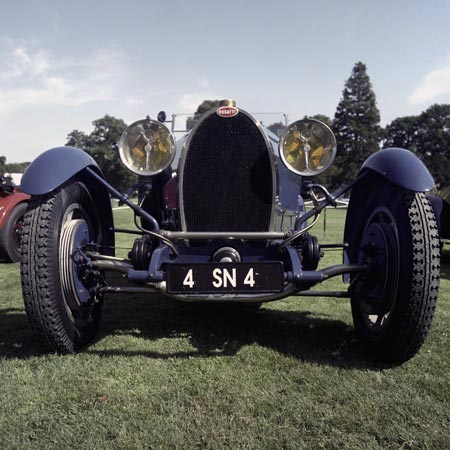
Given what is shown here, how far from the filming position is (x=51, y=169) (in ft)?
9.30

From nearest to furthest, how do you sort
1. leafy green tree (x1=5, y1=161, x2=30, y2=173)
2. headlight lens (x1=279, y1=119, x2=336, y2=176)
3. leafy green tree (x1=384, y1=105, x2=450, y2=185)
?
headlight lens (x1=279, y1=119, x2=336, y2=176) < leafy green tree (x1=384, y1=105, x2=450, y2=185) < leafy green tree (x1=5, y1=161, x2=30, y2=173)

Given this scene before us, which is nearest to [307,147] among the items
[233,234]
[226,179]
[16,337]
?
[226,179]

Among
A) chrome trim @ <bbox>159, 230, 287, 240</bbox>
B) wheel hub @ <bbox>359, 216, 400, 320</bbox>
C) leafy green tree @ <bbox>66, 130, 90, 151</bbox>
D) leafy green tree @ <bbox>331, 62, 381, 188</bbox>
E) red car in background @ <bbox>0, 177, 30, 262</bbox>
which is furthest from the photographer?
leafy green tree @ <bbox>66, 130, 90, 151</bbox>

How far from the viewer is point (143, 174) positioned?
3164 mm

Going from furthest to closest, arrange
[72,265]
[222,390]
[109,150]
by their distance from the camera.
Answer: [109,150] → [72,265] → [222,390]

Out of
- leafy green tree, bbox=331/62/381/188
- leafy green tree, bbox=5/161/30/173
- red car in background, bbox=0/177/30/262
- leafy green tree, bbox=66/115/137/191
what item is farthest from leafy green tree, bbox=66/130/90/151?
red car in background, bbox=0/177/30/262

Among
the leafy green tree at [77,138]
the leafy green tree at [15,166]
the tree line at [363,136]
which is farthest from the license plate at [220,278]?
the leafy green tree at [15,166]

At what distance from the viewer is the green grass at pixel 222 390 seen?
6.23ft

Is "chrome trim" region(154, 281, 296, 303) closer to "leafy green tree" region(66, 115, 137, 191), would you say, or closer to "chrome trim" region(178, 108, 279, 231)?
"chrome trim" region(178, 108, 279, 231)

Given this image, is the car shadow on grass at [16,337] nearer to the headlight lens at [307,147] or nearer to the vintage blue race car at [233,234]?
the vintage blue race car at [233,234]

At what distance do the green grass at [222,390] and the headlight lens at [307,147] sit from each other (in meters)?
1.25

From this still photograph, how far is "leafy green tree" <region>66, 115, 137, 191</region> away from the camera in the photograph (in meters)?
59.1

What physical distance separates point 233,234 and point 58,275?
3.76ft

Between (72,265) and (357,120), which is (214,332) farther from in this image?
(357,120)
